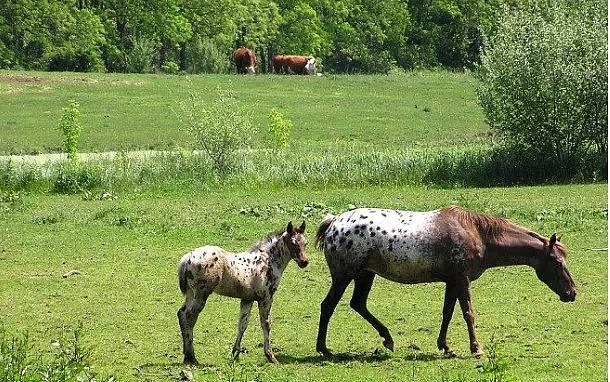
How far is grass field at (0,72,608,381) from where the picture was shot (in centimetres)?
1162

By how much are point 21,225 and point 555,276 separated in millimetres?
12183

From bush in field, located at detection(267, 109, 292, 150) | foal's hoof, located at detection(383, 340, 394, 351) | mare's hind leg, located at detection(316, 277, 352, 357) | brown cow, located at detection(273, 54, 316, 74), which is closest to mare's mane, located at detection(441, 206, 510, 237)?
mare's hind leg, located at detection(316, 277, 352, 357)

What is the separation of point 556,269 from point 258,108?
32194 mm

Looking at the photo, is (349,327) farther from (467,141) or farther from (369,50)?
(369,50)

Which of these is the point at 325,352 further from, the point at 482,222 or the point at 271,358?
the point at 482,222

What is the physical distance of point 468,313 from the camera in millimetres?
12039

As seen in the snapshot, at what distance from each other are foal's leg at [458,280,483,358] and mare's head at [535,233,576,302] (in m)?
0.86

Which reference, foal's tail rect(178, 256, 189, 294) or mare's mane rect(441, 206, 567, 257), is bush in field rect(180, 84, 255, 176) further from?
foal's tail rect(178, 256, 189, 294)

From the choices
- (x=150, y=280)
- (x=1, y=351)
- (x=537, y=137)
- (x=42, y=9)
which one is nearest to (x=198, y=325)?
(x=150, y=280)

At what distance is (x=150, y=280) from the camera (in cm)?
1677

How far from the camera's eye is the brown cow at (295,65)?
5941 centimetres

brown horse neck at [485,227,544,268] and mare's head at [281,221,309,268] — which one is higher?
mare's head at [281,221,309,268]

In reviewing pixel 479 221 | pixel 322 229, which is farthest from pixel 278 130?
pixel 479 221

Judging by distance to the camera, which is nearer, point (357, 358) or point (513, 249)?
point (357, 358)
